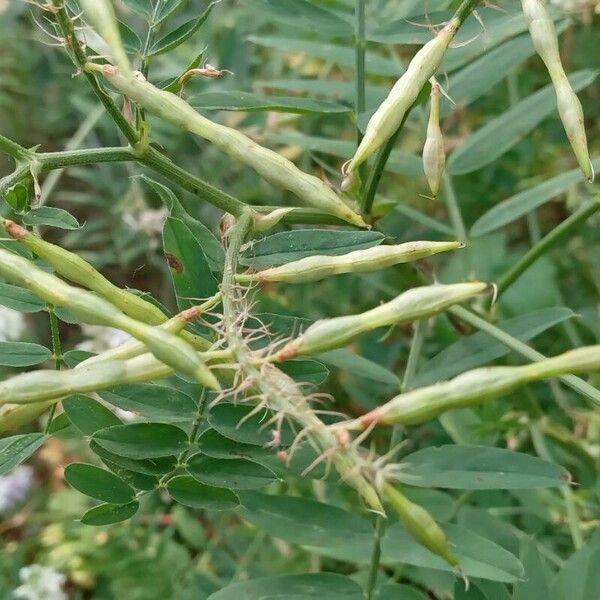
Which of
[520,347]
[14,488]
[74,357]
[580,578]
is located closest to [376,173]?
[520,347]

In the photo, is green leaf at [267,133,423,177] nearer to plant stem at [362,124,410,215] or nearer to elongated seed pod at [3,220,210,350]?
plant stem at [362,124,410,215]

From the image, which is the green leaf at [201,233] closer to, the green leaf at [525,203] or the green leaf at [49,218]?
the green leaf at [49,218]

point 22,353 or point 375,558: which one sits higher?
point 22,353

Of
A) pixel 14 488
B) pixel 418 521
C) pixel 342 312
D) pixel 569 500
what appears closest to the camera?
pixel 418 521

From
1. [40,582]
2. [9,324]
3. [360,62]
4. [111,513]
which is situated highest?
[360,62]

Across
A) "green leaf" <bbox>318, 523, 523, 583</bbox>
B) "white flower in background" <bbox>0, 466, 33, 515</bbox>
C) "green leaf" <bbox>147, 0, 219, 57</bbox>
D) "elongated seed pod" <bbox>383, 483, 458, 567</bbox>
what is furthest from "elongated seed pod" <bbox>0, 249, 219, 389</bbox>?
"white flower in background" <bbox>0, 466, 33, 515</bbox>

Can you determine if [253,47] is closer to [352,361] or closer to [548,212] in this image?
[548,212]

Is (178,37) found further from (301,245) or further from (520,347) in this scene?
(520,347)
